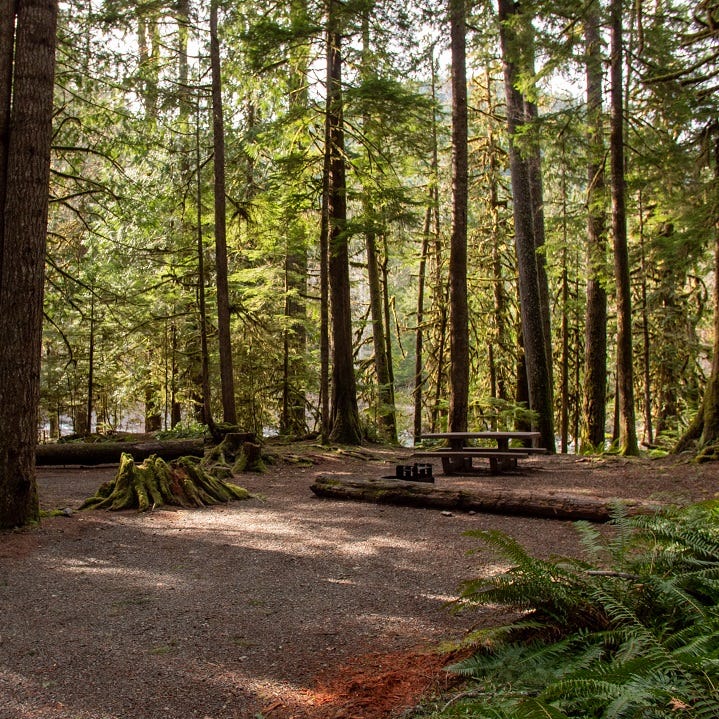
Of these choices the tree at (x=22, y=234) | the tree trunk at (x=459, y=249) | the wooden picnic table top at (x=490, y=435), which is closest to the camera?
the tree at (x=22, y=234)

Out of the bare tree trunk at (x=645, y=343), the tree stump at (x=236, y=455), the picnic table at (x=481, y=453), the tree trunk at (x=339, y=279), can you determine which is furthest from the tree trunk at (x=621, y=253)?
the tree stump at (x=236, y=455)

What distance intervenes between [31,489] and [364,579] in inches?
158

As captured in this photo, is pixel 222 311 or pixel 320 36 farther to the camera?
pixel 320 36

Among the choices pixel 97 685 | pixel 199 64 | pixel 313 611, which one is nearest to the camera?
pixel 97 685

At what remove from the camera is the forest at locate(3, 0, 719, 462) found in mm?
11219

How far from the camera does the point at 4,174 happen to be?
689 cm

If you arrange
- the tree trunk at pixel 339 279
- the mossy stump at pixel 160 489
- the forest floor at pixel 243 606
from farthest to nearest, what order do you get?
the tree trunk at pixel 339 279 → the mossy stump at pixel 160 489 → the forest floor at pixel 243 606

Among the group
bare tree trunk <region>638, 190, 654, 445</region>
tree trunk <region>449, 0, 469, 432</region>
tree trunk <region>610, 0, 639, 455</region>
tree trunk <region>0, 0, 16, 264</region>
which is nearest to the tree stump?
tree trunk <region>449, 0, 469, 432</region>

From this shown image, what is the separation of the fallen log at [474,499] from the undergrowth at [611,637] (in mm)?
2558

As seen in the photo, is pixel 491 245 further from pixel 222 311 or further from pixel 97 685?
pixel 97 685

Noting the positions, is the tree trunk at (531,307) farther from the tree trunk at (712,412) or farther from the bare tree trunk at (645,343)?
the tree trunk at (712,412)

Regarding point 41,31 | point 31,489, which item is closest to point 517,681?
point 31,489

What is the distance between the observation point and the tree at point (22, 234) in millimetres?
6641

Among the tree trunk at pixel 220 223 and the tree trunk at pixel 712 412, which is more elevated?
the tree trunk at pixel 220 223
